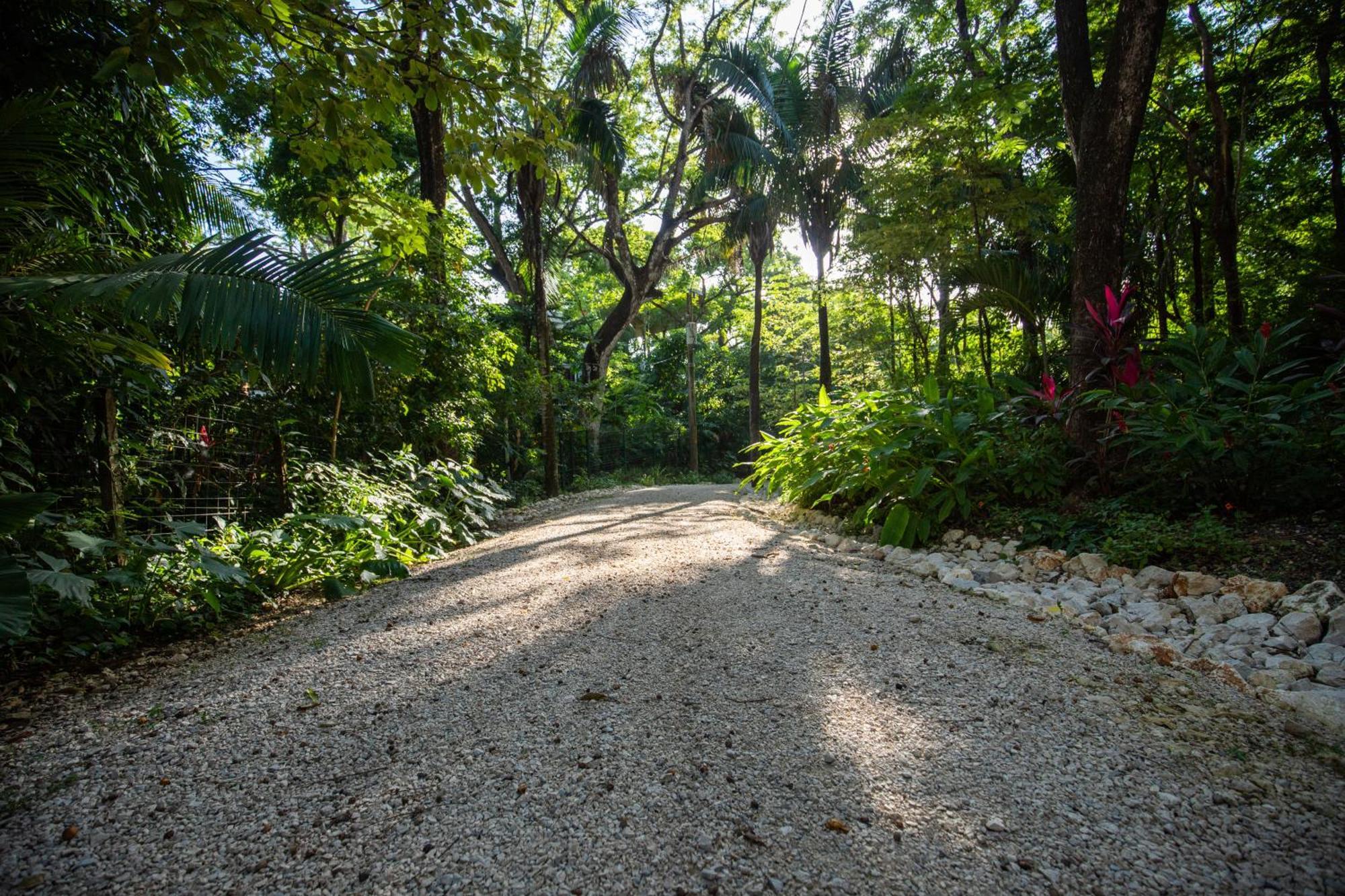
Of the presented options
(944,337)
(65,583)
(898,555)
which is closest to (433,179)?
(65,583)

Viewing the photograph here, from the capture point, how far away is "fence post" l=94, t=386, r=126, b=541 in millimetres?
2361

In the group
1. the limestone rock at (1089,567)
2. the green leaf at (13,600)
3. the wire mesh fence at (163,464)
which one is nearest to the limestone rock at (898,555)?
the limestone rock at (1089,567)

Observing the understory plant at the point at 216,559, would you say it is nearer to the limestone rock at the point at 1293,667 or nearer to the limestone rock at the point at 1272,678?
the limestone rock at the point at 1272,678

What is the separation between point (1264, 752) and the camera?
3.82ft

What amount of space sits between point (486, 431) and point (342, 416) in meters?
2.89

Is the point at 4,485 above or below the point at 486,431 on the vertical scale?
below

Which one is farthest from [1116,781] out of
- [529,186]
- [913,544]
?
[529,186]

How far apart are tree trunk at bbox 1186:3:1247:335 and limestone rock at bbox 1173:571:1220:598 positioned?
4.09 metres

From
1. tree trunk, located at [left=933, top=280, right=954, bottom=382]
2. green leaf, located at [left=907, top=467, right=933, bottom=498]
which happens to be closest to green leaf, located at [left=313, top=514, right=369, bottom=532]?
green leaf, located at [left=907, top=467, right=933, bottom=498]

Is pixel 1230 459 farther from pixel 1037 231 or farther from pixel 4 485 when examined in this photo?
pixel 1037 231

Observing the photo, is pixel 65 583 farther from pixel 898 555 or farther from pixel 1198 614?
pixel 1198 614

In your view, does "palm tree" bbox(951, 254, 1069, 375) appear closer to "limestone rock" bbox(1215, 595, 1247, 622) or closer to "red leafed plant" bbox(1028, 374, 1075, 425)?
"red leafed plant" bbox(1028, 374, 1075, 425)

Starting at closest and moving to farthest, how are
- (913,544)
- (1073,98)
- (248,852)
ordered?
(248,852), (913,544), (1073,98)

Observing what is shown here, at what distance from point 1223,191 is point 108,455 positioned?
8.33 metres
